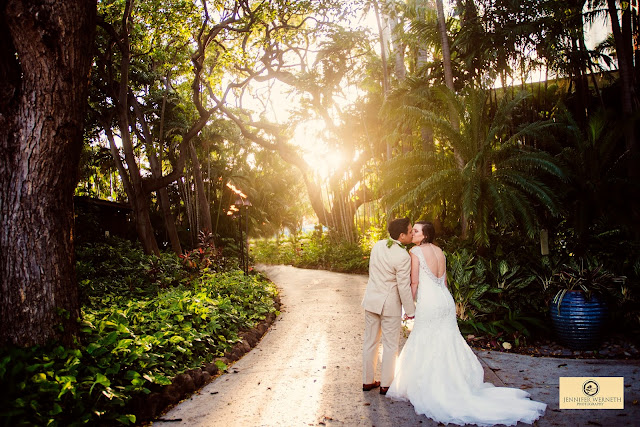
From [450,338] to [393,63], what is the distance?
15.5 m

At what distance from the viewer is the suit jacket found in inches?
176

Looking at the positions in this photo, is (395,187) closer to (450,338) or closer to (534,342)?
(534,342)

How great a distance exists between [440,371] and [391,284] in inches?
37.3

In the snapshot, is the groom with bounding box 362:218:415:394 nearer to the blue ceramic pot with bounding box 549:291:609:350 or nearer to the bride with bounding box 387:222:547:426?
the bride with bounding box 387:222:547:426

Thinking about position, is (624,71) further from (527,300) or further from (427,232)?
(427,232)

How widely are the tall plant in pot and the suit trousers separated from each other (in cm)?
276

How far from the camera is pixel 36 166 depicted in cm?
414

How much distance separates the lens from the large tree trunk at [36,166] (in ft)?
13.4

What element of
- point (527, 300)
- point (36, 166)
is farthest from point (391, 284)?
point (36, 166)

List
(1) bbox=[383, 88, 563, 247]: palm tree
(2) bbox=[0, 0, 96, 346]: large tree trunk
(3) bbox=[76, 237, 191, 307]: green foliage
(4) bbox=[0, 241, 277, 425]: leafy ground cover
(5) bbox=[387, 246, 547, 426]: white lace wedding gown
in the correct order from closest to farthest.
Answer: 1. (4) bbox=[0, 241, 277, 425]: leafy ground cover
2. (5) bbox=[387, 246, 547, 426]: white lace wedding gown
3. (2) bbox=[0, 0, 96, 346]: large tree trunk
4. (1) bbox=[383, 88, 563, 247]: palm tree
5. (3) bbox=[76, 237, 191, 307]: green foliage

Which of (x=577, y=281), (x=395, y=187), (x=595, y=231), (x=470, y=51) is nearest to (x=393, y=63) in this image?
(x=470, y=51)

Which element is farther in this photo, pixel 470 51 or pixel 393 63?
pixel 393 63

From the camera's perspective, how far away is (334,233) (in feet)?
67.1

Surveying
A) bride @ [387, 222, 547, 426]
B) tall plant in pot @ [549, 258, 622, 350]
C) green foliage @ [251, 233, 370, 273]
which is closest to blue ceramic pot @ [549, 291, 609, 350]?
tall plant in pot @ [549, 258, 622, 350]
